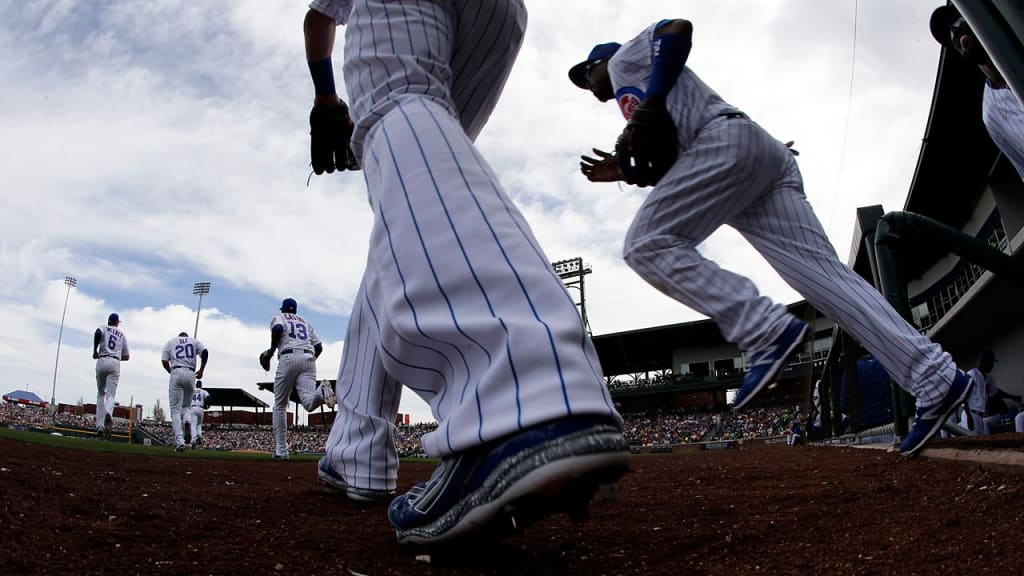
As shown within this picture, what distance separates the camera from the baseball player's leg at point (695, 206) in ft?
5.55

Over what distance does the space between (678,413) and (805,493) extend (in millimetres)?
28155

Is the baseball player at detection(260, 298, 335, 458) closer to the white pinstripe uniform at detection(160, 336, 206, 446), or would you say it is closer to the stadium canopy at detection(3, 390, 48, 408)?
the white pinstripe uniform at detection(160, 336, 206, 446)

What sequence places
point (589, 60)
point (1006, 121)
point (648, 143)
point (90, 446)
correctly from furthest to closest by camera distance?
1. point (90, 446)
2. point (1006, 121)
3. point (589, 60)
4. point (648, 143)

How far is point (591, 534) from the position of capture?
113 centimetres

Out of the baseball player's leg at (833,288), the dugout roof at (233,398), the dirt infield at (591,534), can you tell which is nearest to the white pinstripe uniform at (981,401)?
the baseball player's leg at (833,288)

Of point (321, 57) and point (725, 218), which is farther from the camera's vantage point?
point (725, 218)

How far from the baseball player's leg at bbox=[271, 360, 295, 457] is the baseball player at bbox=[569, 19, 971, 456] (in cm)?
521

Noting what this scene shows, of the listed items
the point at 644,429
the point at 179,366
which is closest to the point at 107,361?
the point at 179,366

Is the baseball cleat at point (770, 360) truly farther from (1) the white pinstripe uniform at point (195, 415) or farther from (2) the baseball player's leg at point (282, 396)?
(1) the white pinstripe uniform at point (195, 415)

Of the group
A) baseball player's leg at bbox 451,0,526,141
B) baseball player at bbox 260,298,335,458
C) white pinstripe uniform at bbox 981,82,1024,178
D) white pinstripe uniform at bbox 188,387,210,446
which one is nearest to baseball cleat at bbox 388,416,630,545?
baseball player's leg at bbox 451,0,526,141

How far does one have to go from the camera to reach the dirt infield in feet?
2.68

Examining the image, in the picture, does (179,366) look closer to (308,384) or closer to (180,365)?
(180,365)

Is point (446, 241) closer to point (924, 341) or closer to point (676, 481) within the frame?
point (924, 341)

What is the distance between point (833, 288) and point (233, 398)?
4200 centimetres
